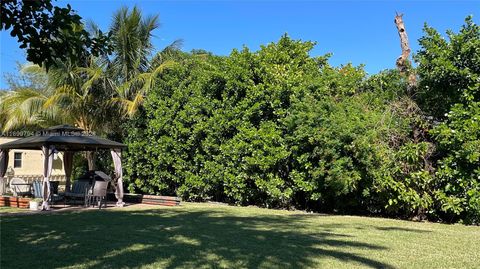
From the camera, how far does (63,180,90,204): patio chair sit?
52.0 ft

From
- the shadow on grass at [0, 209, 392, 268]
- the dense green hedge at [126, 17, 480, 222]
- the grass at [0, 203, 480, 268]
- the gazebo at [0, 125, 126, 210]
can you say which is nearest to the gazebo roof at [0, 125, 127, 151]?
the gazebo at [0, 125, 126, 210]

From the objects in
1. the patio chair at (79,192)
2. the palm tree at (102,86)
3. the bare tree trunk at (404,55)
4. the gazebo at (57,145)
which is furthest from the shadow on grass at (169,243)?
the palm tree at (102,86)

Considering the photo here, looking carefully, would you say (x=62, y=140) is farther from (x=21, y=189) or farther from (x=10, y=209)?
(x=21, y=189)

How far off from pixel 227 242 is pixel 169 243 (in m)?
1.03

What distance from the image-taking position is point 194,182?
1728 centimetres

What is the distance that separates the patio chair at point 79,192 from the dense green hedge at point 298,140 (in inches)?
115

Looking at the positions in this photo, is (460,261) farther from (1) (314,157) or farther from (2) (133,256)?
(1) (314,157)

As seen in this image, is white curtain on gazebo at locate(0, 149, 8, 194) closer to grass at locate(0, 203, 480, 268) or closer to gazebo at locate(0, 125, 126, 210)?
gazebo at locate(0, 125, 126, 210)

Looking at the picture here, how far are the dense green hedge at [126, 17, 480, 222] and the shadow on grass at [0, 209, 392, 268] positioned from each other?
9.52ft

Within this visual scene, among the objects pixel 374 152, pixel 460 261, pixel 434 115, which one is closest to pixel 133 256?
pixel 460 261

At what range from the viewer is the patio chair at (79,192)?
15.9 m

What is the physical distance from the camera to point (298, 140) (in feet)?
46.6

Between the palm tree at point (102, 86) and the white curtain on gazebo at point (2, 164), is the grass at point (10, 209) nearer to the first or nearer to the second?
the white curtain on gazebo at point (2, 164)

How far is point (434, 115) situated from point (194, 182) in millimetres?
8764
